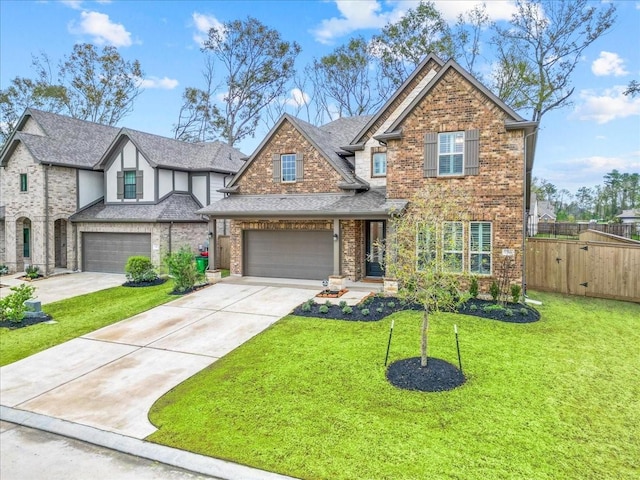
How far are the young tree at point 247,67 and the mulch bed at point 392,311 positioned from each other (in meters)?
27.1

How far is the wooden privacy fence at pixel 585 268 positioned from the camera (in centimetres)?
1241

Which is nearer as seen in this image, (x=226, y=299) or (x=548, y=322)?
(x=548, y=322)

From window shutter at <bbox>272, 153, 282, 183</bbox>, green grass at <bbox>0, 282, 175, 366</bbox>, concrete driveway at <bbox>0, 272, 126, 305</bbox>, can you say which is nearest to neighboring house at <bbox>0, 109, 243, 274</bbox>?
concrete driveway at <bbox>0, 272, 126, 305</bbox>

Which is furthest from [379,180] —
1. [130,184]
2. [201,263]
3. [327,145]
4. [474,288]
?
[130,184]

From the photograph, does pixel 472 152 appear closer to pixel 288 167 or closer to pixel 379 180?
pixel 379 180

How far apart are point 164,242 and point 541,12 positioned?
2466 cm

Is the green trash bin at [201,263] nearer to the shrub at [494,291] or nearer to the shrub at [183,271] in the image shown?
the shrub at [183,271]

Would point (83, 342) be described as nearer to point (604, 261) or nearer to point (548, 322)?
point (548, 322)

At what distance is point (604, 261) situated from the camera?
12750mm

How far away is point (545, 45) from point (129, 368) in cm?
2671

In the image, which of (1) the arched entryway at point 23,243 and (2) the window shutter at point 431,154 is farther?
(1) the arched entryway at point 23,243

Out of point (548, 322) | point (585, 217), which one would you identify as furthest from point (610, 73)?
point (585, 217)

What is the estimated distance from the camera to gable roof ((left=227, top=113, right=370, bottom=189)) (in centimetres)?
1555

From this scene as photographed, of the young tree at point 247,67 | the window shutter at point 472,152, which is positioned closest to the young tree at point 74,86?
the young tree at point 247,67
